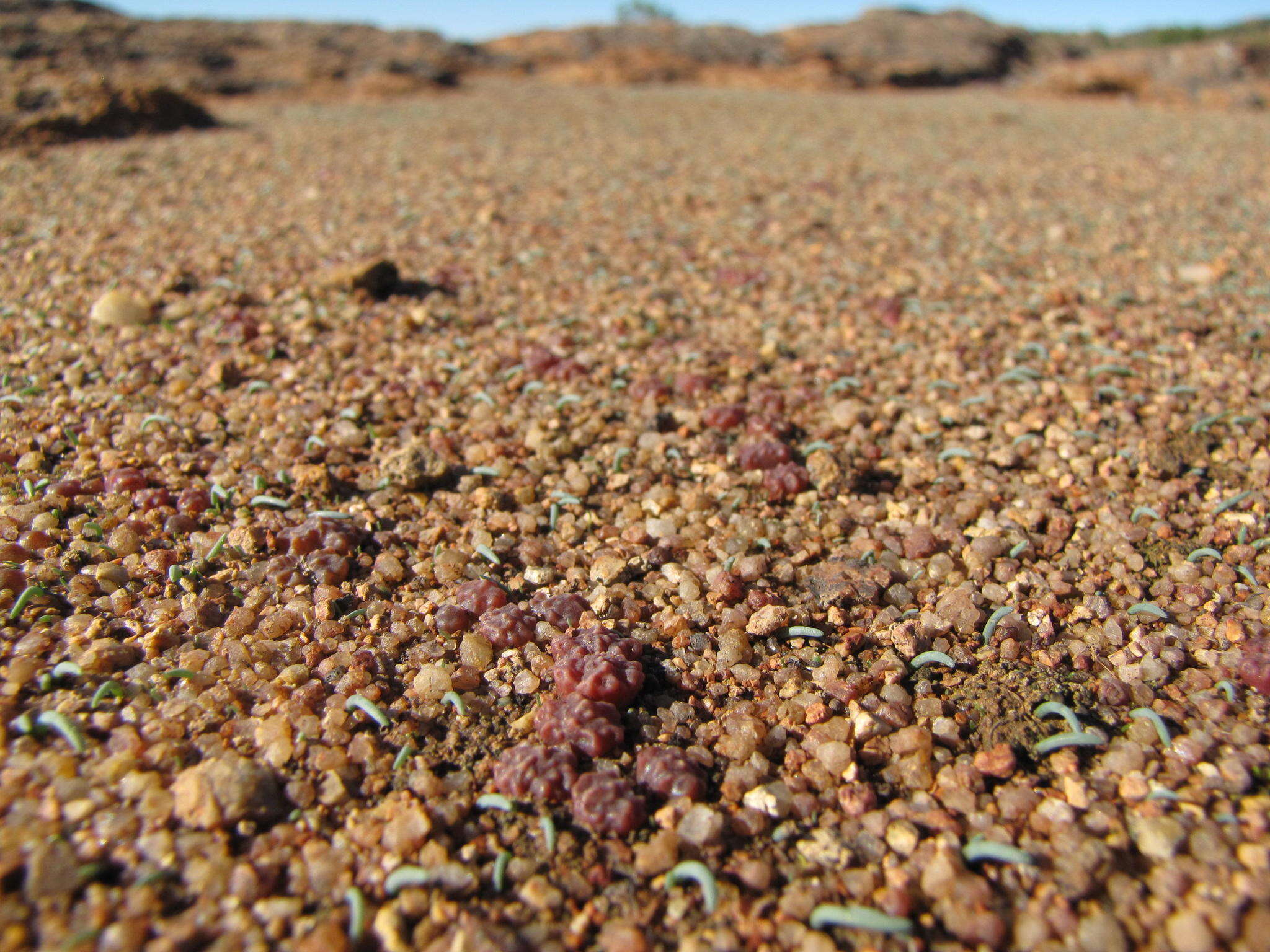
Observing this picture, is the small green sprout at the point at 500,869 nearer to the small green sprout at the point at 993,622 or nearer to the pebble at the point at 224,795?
the pebble at the point at 224,795

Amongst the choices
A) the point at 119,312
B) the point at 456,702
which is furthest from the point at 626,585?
the point at 119,312

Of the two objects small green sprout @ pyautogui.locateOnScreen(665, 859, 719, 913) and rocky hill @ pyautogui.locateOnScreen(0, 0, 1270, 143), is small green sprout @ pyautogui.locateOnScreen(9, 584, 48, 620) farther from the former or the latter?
rocky hill @ pyautogui.locateOnScreen(0, 0, 1270, 143)

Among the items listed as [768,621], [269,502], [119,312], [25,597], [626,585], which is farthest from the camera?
[119,312]

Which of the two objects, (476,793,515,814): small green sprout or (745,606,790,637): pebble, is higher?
(745,606,790,637): pebble

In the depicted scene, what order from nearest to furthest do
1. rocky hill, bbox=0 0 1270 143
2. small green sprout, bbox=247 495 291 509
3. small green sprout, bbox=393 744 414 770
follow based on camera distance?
small green sprout, bbox=393 744 414 770, small green sprout, bbox=247 495 291 509, rocky hill, bbox=0 0 1270 143

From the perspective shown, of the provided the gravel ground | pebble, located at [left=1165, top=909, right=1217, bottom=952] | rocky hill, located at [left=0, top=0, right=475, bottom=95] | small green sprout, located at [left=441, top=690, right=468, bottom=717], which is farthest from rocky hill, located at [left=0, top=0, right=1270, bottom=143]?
pebble, located at [left=1165, top=909, right=1217, bottom=952]

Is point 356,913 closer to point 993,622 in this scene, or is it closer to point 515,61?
point 993,622

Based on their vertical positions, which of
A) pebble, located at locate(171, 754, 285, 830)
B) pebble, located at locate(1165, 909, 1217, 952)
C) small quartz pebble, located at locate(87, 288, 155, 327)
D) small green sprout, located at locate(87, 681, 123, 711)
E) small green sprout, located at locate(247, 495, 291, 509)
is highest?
small quartz pebble, located at locate(87, 288, 155, 327)
